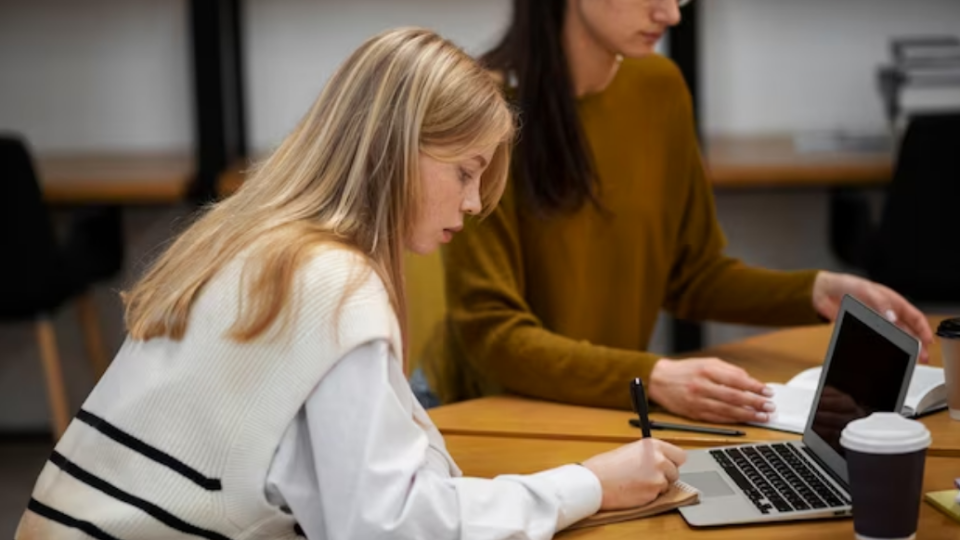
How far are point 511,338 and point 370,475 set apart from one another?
0.72m

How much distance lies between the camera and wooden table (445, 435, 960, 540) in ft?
4.64

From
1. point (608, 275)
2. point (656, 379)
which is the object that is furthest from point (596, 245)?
point (656, 379)

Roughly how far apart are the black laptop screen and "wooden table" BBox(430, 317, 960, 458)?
0.13 meters

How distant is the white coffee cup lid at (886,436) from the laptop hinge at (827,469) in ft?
0.55

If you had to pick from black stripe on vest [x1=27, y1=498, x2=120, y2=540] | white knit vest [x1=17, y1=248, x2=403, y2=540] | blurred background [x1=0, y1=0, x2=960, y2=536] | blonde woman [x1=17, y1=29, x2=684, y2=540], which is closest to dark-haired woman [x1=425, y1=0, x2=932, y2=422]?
blonde woman [x1=17, y1=29, x2=684, y2=540]

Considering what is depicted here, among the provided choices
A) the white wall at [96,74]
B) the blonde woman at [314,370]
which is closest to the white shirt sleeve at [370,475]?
the blonde woman at [314,370]

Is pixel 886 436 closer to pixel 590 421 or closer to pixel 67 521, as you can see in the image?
pixel 590 421

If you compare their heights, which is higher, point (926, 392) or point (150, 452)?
point (150, 452)

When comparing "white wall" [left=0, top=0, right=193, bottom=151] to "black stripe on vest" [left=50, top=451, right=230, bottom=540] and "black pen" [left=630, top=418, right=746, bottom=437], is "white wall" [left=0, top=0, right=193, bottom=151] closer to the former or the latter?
"black pen" [left=630, top=418, right=746, bottom=437]

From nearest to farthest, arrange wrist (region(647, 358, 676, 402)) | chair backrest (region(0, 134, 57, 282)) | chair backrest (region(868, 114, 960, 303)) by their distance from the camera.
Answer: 1. wrist (region(647, 358, 676, 402))
2. chair backrest (region(868, 114, 960, 303))
3. chair backrest (region(0, 134, 57, 282))

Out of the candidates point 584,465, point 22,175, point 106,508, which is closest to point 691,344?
point 22,175

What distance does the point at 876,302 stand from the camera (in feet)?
6.81

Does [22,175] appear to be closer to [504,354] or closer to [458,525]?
[504,354]

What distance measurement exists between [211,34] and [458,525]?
2.78m
